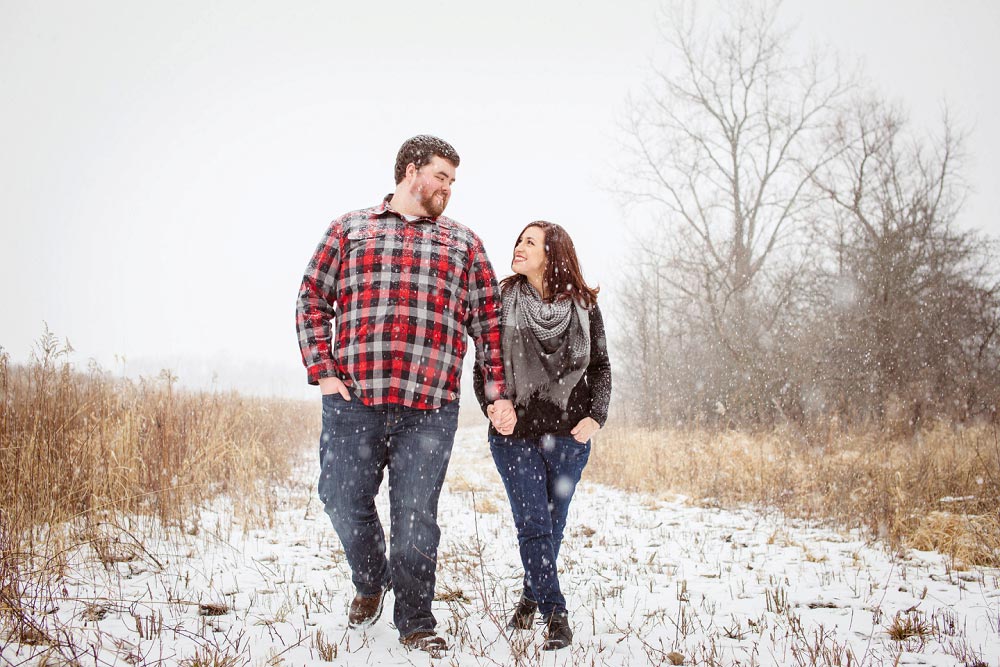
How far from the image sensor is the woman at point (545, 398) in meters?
2.50

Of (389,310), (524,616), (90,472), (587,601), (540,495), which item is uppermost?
(389,310)

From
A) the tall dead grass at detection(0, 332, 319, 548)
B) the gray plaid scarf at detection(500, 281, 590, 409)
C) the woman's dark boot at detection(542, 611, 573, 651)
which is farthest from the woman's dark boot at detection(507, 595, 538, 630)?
the tall dead grass at detection(0, 332, 319, 548)

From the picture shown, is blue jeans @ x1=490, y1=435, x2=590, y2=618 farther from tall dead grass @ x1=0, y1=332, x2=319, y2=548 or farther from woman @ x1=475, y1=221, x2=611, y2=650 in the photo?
tall dead grass @ x1=0, y1=332, x2=319, y2=548

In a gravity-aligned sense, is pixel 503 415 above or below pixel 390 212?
below

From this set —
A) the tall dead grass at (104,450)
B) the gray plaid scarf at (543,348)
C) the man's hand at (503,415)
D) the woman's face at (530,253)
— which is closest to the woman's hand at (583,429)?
the gray plaid scarf at (543,348)

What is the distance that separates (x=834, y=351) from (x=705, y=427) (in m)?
3.54

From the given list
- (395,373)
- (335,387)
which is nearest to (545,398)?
(395,373)

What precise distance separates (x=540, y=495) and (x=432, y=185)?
1539 mm

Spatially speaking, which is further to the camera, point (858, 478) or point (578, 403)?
point (858, 478)

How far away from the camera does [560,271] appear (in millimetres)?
2762

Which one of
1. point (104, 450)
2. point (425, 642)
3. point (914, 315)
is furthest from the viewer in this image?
point (914, 315)

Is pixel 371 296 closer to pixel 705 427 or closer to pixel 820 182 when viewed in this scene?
pixel 705 427

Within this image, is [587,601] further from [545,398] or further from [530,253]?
[530,253]

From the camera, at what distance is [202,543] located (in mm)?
3938
